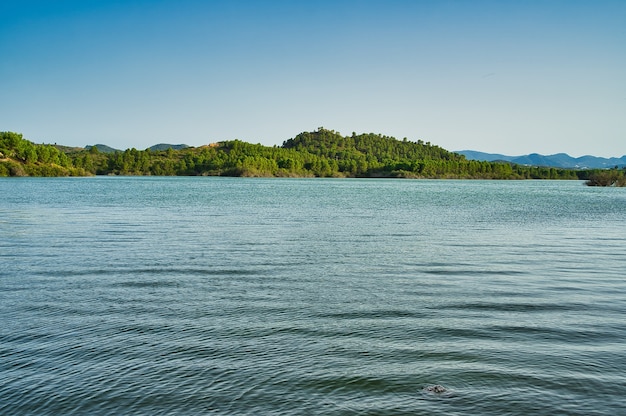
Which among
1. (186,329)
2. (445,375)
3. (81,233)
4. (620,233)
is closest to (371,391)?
(445,375)

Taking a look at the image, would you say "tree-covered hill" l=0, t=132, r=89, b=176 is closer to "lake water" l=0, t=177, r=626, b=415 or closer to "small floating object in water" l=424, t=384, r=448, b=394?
"lake water" l=0, t=177, r=626, b=415

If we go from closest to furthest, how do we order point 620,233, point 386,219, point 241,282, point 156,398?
point 156,398 < point 241,282 < point 620,233 < point 386,219

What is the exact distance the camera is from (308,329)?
1012 centimetres

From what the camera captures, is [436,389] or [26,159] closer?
[436,389]

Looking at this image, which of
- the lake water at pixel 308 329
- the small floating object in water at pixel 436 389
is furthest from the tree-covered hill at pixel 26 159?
the small floating object in water at pixel 436 389

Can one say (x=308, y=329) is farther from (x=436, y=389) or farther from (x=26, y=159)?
(x=26, y=159)

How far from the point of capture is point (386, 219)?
116 ft

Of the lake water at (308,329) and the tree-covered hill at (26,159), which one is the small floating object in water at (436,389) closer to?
the lake water at (308,329)

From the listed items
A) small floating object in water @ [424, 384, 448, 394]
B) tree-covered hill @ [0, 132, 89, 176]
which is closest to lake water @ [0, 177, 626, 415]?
small floating object in water @ [424, 384, 448, 394]

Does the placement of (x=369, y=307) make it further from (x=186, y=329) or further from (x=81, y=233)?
(x=81, y=233)

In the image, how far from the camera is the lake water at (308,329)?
710cm

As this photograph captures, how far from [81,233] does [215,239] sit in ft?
21.9

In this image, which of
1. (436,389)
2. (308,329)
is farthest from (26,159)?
(436,389)

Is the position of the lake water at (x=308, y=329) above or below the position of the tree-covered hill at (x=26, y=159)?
below
